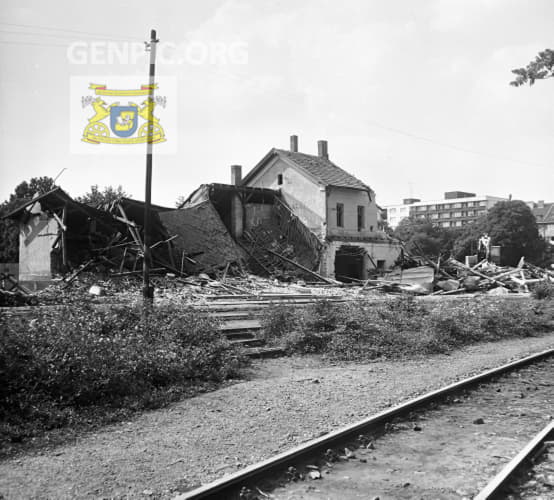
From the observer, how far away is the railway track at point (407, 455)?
475cm

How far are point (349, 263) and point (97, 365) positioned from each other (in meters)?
31.1

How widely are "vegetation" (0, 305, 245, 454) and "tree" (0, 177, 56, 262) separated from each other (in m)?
26.8

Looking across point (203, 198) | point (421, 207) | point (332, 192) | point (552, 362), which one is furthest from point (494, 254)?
point (421, 207)

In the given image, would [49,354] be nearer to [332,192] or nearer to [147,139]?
[147,139]

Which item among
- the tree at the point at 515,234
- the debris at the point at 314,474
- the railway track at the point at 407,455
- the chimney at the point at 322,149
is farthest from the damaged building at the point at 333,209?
the tree at the point at 515,234

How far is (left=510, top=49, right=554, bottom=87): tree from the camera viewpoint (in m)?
9.10

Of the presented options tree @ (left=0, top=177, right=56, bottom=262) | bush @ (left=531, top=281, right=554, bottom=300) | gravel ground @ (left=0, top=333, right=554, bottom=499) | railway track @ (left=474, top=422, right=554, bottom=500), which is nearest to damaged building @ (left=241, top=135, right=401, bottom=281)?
bush @ (left=531, top=281, right=554, bottom=300)

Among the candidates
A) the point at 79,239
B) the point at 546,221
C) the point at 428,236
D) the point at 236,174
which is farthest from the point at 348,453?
the point at 546,221

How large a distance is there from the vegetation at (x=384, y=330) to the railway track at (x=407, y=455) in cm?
395

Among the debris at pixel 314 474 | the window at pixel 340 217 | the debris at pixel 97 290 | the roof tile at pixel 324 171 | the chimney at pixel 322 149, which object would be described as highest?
the chimney at pixel 322 149

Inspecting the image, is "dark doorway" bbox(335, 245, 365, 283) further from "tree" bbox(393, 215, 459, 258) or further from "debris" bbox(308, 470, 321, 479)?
"tree" bbox(393, 215, 459, 258)

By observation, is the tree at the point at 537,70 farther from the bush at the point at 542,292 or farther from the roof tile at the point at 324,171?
the roof tile at the point at 324,171

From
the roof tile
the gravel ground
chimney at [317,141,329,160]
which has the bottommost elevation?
the gravel ground

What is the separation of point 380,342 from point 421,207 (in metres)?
133
